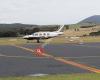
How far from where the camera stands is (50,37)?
71250 mm

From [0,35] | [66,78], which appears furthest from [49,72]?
[0,35]

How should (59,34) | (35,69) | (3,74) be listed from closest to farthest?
1. (3,74)
2. (35,69)
3. (59,34)

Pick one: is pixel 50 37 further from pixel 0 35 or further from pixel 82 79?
pixel 82 79

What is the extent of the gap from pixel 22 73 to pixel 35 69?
174cm

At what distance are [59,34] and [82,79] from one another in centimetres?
6717

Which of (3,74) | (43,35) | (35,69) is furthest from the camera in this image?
(43,35)

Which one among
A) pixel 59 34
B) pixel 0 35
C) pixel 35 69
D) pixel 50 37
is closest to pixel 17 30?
pixel 0 35

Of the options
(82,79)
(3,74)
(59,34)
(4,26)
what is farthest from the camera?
(4,26)

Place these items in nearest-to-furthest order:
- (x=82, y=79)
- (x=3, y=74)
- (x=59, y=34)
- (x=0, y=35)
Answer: (x=82, y=79) → (x=3, y=74) → (x=59, y=34) → (x=0, y=35)

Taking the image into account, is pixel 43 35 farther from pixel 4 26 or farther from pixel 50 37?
pixel 4 26

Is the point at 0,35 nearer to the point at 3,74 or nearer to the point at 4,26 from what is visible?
the point at 4,26

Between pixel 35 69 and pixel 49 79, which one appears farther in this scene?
pixel 35 69

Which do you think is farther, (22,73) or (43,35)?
(43,35)

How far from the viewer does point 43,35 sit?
2697 inches
